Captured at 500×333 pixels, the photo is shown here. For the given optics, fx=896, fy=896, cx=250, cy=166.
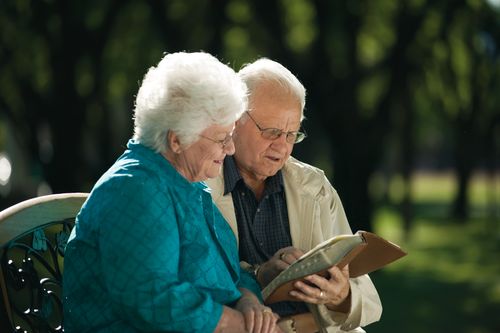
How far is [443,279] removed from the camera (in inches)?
484

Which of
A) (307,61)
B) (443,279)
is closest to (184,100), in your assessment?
(307,61)

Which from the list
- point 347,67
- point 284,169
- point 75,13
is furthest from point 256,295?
point 75,13

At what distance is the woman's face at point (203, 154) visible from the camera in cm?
278

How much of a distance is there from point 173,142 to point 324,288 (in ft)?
2.48

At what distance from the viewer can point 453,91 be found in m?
16.3

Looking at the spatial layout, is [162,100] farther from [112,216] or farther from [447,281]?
[447,281]

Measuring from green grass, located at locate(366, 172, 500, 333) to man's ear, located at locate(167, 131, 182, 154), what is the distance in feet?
18.9

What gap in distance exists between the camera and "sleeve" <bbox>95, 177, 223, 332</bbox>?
251 centimetres

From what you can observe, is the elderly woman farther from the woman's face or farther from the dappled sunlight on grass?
the dappled sunlight on grass

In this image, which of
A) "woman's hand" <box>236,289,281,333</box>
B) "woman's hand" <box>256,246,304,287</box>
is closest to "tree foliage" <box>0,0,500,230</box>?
"woman's hand" <box>256,246,304,287</box>

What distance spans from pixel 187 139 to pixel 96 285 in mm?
515

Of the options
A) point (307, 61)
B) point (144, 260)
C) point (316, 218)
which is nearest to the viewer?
point (144, 260)

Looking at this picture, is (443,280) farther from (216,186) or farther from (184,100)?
(184,100)

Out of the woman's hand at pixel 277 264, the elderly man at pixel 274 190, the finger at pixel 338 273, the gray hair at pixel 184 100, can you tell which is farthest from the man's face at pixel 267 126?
the gray hair at pixel 184 100
